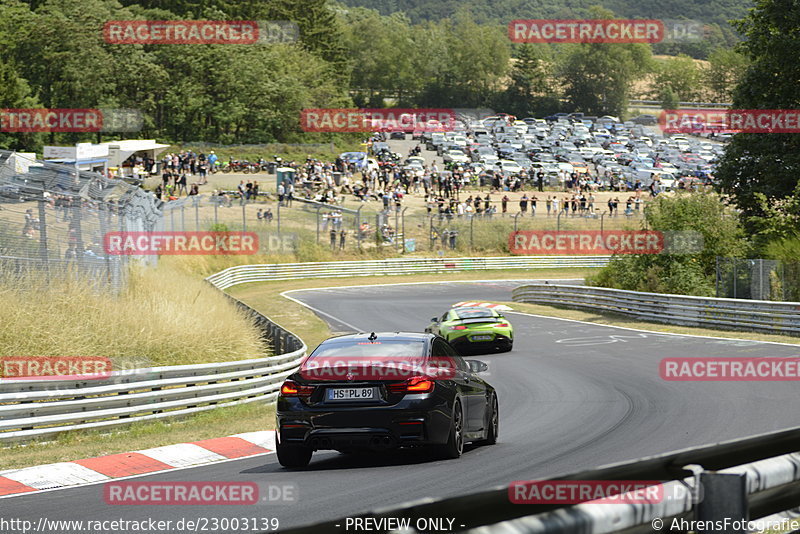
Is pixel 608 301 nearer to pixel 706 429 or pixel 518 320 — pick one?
pixel 518 320

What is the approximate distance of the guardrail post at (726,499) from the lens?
435cm

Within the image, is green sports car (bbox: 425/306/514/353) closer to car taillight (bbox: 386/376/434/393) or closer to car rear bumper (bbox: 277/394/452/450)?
car taillight (bbox: 386/376/434/393)

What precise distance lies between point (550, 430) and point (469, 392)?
9.00 feet

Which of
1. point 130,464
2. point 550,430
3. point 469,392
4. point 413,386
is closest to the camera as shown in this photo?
point 413,386

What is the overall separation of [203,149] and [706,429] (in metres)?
74.3

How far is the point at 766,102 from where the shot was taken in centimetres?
3681

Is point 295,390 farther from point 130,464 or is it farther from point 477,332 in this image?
point 477,332

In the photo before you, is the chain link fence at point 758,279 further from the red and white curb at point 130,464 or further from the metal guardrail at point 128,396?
the red and white curb at point 130,464

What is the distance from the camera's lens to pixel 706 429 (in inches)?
516

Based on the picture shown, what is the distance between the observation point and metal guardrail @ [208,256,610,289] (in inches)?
2012

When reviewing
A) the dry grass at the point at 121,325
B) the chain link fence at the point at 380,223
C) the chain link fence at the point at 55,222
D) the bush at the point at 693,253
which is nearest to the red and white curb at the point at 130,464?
the dry grass at the point at 121,325

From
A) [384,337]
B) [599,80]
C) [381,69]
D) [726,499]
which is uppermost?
[381,69]

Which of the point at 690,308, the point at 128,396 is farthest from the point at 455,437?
the point at 690,308

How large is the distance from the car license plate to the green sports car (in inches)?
616
